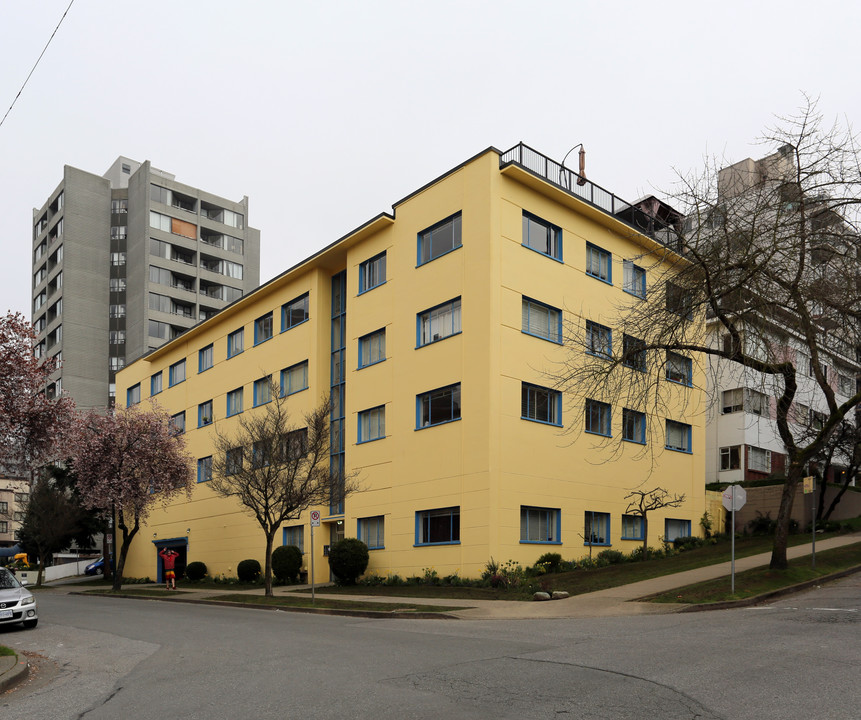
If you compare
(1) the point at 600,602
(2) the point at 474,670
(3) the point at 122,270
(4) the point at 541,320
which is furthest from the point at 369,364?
(3) the point at 122,270

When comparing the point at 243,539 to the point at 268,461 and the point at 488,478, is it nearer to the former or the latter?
the point at 268,461

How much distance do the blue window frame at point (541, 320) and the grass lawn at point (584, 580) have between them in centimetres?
799

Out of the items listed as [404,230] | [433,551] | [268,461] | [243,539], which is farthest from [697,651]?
[243,539]

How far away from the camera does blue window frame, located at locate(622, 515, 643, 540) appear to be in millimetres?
31547

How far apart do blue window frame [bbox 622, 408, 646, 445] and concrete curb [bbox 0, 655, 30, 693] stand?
76.2 ft

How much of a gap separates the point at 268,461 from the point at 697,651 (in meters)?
20.2

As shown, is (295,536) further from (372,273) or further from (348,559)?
(372,273)

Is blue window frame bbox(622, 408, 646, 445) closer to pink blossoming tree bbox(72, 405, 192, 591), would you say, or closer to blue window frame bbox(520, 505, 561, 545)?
blue window frame bbox(520, 505, 561, 545)

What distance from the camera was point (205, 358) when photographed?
4612cm

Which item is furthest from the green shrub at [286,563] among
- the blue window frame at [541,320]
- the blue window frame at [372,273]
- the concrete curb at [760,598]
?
the concrete curb at [760,598]

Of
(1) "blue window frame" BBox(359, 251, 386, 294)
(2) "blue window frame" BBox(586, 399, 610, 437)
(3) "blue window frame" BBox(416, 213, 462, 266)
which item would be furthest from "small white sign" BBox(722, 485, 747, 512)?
(1) "blue window frame" BBox(359, 251, 386, 294)

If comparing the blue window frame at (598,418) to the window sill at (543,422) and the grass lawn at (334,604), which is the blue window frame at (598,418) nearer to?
the window sill at (543,422)

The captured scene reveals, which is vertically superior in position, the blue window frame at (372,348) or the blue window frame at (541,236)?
the blue window frame at (541,236)

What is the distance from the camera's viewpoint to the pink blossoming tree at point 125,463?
3847 centimetres
